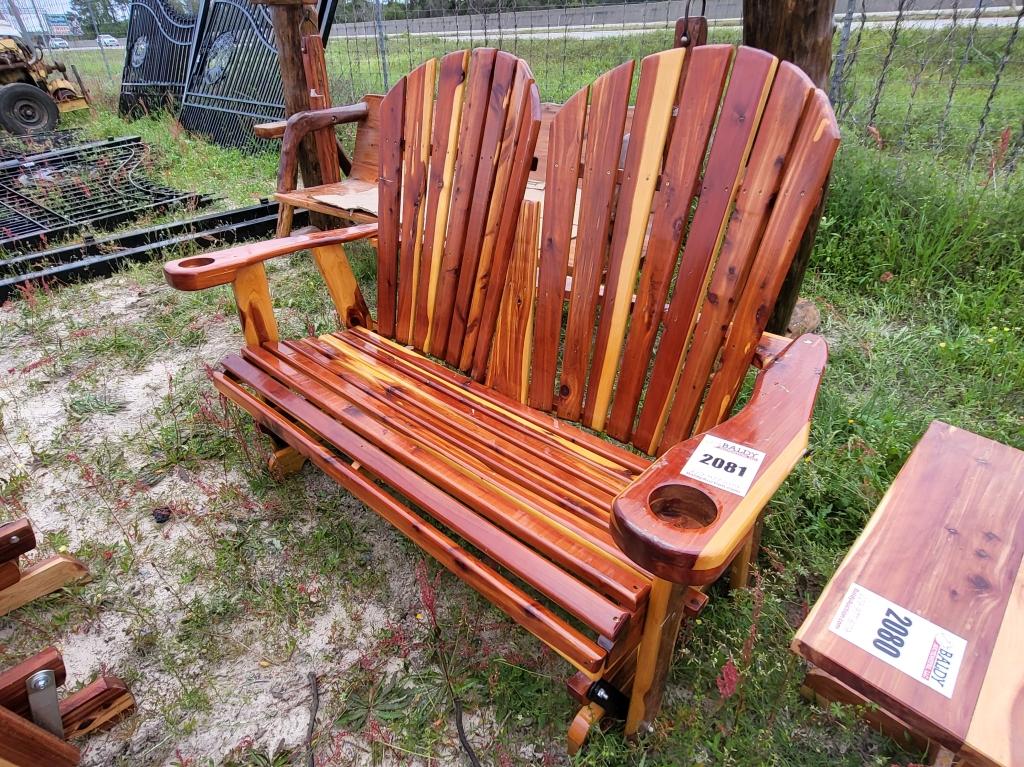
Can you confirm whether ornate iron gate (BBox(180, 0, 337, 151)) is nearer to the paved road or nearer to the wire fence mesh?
the wire fence mesh

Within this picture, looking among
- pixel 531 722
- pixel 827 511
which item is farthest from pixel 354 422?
pixel 827 511

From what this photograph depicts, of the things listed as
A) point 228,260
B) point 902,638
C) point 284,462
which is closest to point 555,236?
point 228,260

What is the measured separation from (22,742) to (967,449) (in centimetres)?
217

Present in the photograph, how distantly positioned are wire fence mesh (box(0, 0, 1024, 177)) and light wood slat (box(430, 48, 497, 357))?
7.66 feet

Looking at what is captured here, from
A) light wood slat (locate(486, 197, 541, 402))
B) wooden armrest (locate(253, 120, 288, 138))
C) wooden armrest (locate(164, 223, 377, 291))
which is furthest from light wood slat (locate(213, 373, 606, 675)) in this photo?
wooden armrest (locate(253, 120, 288, 138))

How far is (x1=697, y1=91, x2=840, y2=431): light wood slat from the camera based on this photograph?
47.0 inches

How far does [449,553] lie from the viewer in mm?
1350

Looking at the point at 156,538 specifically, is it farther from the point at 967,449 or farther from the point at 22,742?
the point at 967,449

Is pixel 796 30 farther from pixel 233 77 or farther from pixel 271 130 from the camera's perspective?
pixel 233 77

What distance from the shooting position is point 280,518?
2133 mm

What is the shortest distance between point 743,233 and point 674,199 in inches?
7.4

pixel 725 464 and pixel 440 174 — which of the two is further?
pixel 440 174

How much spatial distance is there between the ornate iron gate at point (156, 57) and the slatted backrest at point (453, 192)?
21.1 feet

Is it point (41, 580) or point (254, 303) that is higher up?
point (254, 303)
